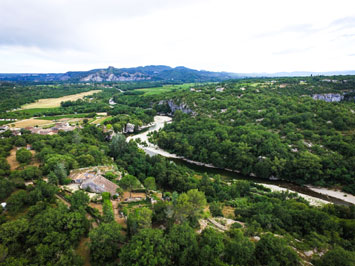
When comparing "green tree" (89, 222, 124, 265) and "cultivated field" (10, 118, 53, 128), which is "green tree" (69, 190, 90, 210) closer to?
"green tree" (89, 222, 124, 265)

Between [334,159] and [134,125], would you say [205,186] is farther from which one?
[134,125]

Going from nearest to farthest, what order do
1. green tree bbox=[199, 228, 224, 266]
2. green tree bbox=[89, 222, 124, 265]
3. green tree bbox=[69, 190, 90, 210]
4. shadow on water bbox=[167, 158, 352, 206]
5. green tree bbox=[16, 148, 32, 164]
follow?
green tree bbox=[199, 228, 224, 266] → green tree bbox=[89, 222, 124, 265] → green tree bbox=[69, 190, 90, 210] → green tree bbox=[16, 148, 32, 164] → shadow on water bbox=[167, 158, 352, 206]

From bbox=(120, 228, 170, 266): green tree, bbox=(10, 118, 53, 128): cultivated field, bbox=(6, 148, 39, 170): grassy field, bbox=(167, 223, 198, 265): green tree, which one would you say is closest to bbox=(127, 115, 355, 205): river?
bbox=(6, 148, 39, 170): grassy field

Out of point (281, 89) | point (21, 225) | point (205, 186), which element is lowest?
point (205, 186)

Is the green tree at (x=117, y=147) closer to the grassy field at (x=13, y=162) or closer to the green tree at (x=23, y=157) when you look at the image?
the grassy field at (x=13, y=162)

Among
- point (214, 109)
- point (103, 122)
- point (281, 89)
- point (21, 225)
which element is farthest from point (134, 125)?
point (281, 89)

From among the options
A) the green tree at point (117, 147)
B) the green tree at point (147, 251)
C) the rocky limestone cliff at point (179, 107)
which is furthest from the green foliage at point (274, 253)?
the rocky limestone cliff at point (179, 107)

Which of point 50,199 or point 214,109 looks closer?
point 50,199

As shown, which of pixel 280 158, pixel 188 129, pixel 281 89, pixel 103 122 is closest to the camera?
pixel 280 158

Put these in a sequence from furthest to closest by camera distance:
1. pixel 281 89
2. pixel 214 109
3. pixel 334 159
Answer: pixel 281 89
pixel 214 109
pixel 334 159

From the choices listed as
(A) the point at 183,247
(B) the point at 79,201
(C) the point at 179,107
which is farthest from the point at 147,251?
(C) the point at 179,107
